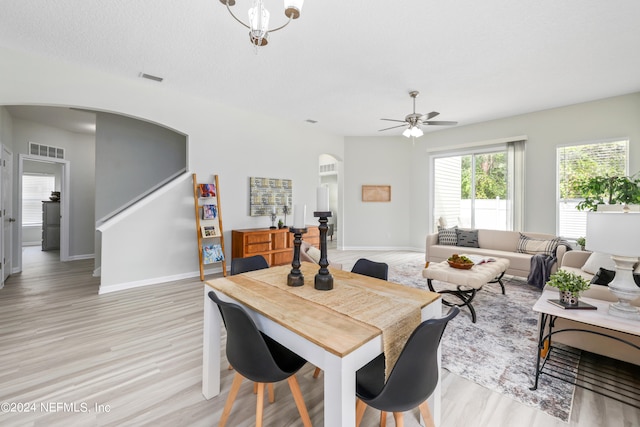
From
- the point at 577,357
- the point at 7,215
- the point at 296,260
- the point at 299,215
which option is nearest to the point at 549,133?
the point at 577,357

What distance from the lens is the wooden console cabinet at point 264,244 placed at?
4617 mm

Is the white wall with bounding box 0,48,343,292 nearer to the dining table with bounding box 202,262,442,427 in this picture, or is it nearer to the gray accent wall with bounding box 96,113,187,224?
the gray accent wall with bounding box 96,113,187,224

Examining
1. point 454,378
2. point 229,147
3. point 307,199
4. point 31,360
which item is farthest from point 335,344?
point 307,199

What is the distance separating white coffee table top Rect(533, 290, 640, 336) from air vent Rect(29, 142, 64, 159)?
8165 millimetres

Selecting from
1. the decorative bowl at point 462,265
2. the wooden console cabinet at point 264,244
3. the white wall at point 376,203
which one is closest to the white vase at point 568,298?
the decorative bowl at point 462,265

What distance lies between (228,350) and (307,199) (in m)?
4.94

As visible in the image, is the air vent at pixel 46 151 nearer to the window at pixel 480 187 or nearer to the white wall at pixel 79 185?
the white wall at pixel 79 185

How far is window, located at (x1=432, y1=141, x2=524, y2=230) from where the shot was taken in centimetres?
563

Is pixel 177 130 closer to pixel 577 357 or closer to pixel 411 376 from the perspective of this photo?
pixel 411 376

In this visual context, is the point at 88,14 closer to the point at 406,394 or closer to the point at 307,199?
the point at 406,394

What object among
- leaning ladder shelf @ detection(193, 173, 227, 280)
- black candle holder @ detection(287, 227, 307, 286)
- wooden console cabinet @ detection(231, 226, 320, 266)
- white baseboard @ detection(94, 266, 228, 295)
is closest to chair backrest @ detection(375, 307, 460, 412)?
black candle holder @ detection(287, 227, 307, 286)

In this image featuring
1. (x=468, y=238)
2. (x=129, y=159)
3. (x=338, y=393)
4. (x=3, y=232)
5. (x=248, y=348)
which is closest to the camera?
(x=338, y=393)

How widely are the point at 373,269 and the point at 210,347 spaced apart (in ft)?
4.16

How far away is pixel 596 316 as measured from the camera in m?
1.69
